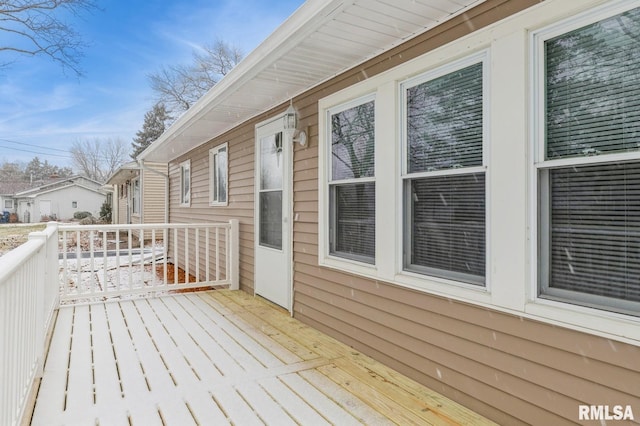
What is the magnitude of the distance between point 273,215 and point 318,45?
2.40 meters

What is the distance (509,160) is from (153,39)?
40.6 metres

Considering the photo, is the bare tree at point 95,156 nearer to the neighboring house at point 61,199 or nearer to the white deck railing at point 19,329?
the neighboring house at point 61,199

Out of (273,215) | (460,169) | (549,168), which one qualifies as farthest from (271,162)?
(549,168)

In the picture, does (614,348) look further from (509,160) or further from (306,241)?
(306,241)

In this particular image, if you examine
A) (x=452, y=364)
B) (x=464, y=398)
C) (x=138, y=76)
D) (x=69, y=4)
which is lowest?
(x=464, y=398)

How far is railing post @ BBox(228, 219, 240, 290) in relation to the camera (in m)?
5.76

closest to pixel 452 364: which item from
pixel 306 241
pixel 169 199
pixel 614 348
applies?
pixel 614 348

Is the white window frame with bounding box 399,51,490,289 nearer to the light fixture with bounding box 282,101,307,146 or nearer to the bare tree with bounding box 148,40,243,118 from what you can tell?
the light fixture with bounding box 282,101,307,146

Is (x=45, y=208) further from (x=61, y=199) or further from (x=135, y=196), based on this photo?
(x=135, y=196)

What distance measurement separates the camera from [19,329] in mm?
2055

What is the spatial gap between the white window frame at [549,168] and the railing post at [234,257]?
14.3 feet

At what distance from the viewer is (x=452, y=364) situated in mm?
2479

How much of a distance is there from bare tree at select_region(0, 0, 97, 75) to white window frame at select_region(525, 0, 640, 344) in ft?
35.8

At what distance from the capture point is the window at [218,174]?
258 inches
